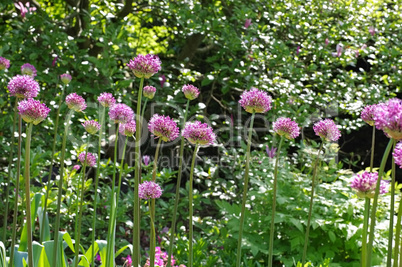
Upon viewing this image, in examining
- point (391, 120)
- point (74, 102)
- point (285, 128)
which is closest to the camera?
point (391, 120)

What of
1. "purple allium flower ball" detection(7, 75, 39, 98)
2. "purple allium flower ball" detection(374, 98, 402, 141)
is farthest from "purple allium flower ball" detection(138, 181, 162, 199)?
"purple allium flower ball" detection(374, 98, 402, 141)

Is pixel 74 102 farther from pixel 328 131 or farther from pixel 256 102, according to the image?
pixel 328 131

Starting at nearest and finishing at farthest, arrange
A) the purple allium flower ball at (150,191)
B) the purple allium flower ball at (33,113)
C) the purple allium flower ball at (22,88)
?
the purple allium flower ball at (33,113), the purple allium flower ball at (150,191), the purple allium flower ball at (22,88)

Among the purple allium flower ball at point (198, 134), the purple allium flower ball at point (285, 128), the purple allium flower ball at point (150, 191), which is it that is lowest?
the purple allium flower ball at point (150, 191)

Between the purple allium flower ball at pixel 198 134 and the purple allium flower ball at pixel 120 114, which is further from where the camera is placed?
the purple allium flower ball at pixel 120 114

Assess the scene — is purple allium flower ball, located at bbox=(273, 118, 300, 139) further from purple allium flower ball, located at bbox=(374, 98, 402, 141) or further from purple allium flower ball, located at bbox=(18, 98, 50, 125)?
purple allium flower ball, located at bbox=(18, 98, 50, 125)

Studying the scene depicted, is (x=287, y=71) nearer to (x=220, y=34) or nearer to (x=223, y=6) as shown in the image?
(x=220, y=34)

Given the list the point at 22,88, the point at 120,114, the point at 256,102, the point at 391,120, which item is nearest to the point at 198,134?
the point at 256,102

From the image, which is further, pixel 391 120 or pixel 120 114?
pixel 120 114

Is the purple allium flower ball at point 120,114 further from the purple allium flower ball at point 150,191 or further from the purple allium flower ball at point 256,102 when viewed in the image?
the purple allium flower ball at point 256,102

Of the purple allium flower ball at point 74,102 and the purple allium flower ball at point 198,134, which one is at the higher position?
the purple allium flower ball at point 74,102

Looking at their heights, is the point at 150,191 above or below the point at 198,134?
below

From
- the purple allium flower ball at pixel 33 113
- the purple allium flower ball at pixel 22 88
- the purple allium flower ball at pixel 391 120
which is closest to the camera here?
the purple allium flower ball at pixel 391 120

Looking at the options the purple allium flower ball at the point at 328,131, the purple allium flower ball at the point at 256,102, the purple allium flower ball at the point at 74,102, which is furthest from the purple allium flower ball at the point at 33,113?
the purple allium flower ball at the point at 328,131
